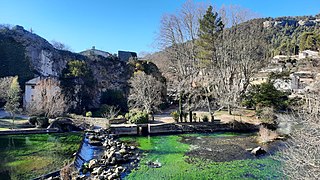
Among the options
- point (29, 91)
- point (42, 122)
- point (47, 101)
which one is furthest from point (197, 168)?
point (29, 91)

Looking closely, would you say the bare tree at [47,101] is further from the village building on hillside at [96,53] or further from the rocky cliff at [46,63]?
the village building on hillside at [96,53]

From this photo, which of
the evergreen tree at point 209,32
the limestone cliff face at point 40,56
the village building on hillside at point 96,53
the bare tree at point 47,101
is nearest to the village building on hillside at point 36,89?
the bare tree at point 47,101

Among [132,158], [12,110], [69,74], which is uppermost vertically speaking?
[69,74]

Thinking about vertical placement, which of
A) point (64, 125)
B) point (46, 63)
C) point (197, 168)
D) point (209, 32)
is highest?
point (209, 32)

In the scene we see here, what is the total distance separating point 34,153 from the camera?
15.1m

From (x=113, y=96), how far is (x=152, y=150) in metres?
17.8

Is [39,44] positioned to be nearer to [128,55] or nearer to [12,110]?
[128,55]

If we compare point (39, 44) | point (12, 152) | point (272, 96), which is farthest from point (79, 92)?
point (272, 96)

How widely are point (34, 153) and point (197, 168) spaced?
31.7 ft

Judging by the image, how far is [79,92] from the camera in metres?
32.4

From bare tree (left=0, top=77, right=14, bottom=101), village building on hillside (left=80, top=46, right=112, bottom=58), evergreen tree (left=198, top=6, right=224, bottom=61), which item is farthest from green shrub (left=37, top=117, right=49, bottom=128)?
village building on hillside (left=80, top=46, right=112, bottom=58)

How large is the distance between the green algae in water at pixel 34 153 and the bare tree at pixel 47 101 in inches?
213

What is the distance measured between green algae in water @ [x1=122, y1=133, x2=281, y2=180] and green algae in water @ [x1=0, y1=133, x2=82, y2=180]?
14.5 ft

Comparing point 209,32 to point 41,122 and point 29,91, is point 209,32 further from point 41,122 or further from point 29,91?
point 29,91
